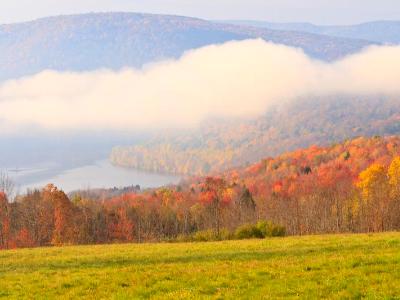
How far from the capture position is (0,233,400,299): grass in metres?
17.1

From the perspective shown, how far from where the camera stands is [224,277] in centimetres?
1981

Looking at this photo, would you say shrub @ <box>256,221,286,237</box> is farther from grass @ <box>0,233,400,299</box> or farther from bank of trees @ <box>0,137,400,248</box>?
bank of trees @ <box>0,137,400,248</box>

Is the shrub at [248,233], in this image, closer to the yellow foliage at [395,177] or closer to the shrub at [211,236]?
the shrub at [211,236]

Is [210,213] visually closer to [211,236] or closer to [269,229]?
[211,236]

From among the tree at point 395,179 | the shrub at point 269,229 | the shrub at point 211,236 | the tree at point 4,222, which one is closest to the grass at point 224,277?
the shrub at point 269,229

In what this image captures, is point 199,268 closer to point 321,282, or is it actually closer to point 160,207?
point 321,282

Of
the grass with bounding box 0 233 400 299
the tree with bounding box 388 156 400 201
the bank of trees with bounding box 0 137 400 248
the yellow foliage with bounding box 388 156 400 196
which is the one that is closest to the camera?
the grass with bounding box 0 233 400 299

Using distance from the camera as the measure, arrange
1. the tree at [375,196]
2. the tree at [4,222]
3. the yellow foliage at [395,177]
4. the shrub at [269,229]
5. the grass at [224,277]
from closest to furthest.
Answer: the grass at [224,277] < the shrub at [269,229] < the tree at [375,196] < the tree at [4,222] < the yellow foliage at [395,177]

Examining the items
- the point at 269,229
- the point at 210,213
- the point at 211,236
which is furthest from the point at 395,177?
the point at 211,236

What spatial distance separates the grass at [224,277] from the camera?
17125 mm

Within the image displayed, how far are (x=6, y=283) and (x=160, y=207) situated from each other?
98.2 meters

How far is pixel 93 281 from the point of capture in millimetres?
20875

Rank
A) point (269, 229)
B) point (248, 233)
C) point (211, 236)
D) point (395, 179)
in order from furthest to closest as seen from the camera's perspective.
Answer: point (395, 179) < point (211, 236) < point (248, 233) < point (269, 229)

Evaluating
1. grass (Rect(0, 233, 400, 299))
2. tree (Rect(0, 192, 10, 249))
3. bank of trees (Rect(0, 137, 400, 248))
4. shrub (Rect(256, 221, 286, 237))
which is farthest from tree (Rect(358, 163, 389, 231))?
tree (Rect(0, 192, 10, 249))
